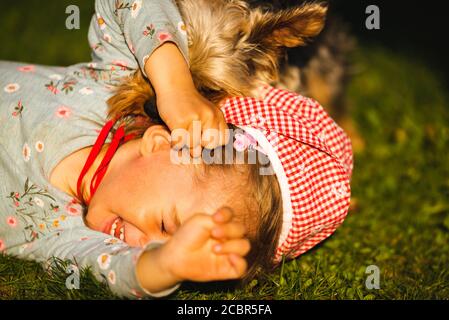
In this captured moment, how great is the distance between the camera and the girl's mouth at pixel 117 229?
2.24m

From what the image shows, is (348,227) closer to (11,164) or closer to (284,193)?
(284,193)

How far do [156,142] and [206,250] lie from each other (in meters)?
0.59

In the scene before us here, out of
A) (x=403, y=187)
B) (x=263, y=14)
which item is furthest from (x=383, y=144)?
(x=263, y=14)

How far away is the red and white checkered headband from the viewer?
7.14 ft

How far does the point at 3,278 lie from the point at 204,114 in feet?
2.99

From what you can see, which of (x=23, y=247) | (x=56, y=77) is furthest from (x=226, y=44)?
(x=23, y=247)

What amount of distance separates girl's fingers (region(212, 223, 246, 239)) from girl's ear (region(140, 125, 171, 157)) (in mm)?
526

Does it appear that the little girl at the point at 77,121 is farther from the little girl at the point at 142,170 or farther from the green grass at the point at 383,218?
the green grass at the point at 383,218

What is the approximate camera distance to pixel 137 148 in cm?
A: 228

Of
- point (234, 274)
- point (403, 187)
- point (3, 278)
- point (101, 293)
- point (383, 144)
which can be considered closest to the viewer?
point (234, 274)

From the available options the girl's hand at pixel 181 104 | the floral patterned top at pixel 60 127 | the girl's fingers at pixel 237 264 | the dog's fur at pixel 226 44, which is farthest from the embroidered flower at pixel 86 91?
the girl's fingers at pixel 237 264

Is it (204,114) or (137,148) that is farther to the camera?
(137,148)

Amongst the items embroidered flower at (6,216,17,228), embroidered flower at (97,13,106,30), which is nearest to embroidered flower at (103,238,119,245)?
embroidered flower at (6,216,17,228)

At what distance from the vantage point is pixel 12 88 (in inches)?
99.7
